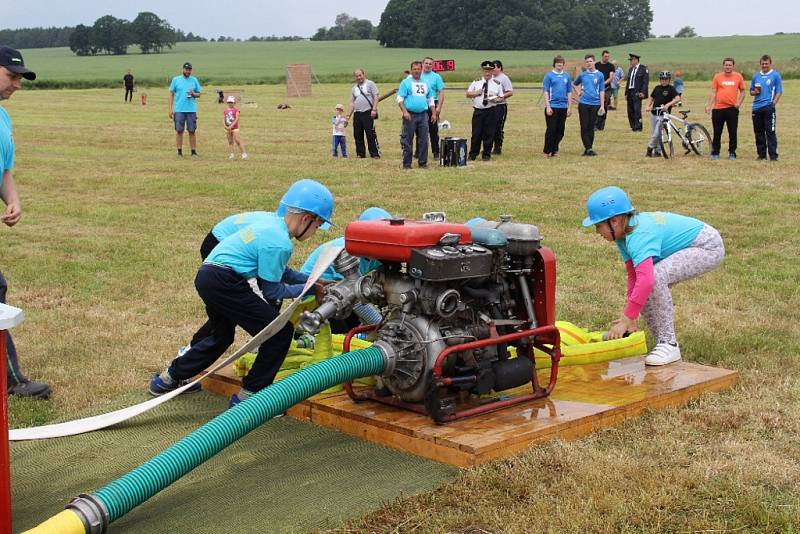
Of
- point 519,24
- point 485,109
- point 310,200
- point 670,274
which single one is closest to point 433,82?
point 485,109

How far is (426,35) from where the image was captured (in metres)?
105

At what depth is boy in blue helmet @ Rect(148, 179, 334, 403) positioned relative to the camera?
5559mm

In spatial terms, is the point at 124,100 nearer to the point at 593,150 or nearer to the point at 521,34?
the point at 593,150

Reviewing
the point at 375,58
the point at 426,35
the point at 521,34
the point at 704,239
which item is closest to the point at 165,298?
the point at 704,239

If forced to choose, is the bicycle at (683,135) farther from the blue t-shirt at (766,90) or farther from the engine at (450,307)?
the engine at (450,307)

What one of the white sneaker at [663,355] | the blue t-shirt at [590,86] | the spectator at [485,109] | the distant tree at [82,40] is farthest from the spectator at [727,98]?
the distant tree at [82,40]

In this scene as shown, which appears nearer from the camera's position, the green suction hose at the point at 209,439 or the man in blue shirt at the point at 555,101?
the green suction hose at the point at 209,439

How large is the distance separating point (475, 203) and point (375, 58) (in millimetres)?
77960

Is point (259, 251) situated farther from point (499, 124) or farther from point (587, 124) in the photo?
point (587, 124)

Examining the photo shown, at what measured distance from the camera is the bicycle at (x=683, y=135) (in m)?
19.3

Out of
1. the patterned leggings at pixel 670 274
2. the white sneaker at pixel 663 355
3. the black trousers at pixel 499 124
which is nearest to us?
the white sneaker at pixel 663 355

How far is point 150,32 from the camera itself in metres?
112

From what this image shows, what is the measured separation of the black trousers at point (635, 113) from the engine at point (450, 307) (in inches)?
816

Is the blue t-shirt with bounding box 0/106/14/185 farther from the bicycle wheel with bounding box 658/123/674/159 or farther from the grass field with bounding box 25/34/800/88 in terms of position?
the grass field with bounding box 25/34/800/88
